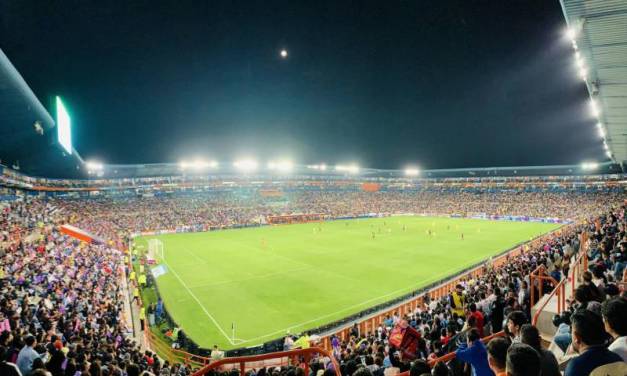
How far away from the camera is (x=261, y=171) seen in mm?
106125

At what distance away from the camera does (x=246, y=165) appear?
97312mm

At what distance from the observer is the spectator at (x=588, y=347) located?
8.25ft

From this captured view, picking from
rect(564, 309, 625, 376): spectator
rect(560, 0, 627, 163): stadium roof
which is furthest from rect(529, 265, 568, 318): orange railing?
rect(560, 0, 627, 163): stadium roof

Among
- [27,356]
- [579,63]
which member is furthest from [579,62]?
[27,356]

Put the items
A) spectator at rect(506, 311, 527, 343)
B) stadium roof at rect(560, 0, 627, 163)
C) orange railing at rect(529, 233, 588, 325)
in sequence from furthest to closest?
stadium roof at rect(560, 0, 627, 163)
orange railing at rect(529, 233, 588, 325)
spectator at rect(506, 311, 527, 343)

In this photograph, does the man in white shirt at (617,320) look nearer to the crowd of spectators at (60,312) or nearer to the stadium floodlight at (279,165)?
the crowd of spectators at (60,312)

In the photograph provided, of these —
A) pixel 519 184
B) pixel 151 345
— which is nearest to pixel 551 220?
pixel 519 184

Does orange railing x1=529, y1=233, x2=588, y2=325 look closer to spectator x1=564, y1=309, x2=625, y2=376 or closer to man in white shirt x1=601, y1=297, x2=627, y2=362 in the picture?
man in white shirt x1=601, y1=297, x2=627, y2=362

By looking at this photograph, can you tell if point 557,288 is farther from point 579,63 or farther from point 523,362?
point 579,63

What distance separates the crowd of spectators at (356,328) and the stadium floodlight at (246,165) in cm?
5448

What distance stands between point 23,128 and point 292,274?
24.3 m

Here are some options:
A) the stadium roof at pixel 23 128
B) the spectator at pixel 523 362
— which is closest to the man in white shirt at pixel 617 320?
the spectator at pixel 523 362

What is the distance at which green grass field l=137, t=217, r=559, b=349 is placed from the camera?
17.4 metres

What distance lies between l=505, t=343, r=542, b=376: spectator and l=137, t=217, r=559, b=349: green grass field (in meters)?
14.1
